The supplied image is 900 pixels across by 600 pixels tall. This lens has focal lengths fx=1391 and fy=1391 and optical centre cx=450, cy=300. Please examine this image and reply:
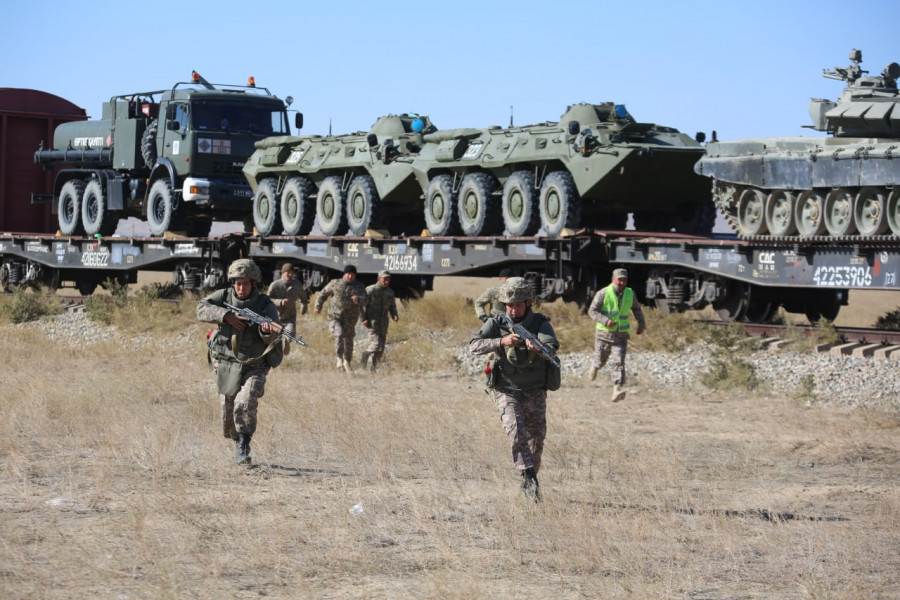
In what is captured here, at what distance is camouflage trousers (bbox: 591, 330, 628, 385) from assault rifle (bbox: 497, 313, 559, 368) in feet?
19.3

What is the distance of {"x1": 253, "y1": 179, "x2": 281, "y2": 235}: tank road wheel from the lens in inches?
1053

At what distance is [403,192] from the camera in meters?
24.4

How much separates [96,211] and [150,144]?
2653 mm

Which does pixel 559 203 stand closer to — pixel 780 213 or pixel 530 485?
pixel 780 213

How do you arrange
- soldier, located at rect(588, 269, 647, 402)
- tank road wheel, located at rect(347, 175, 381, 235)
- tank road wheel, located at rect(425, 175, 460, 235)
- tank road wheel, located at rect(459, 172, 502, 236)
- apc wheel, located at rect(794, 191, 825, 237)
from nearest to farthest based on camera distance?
1. soldier, located at rect(588, 269, 647, 402)
2. apc wheel, located at rect(794, 191, 825, 237)
3. tank road wheel, located at rect(459, 172, 502, 236)
4. tank road wheel, located at rect(425, 175, 460, 235)
5. tank road wheel, located at rect(347, 175, 381, 235)

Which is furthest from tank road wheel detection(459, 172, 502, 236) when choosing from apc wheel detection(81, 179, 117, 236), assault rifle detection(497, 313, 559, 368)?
assault rifle detection(497, 313, 559, 368)

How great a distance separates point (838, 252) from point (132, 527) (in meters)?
11.4

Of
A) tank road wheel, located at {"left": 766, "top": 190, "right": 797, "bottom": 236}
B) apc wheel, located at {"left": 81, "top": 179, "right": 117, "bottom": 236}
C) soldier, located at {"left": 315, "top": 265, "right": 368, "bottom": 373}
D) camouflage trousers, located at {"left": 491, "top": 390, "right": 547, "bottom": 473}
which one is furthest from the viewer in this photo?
apc wheel, located at {"left": 81, "top": 179, "right": 117, "bottom": 236}

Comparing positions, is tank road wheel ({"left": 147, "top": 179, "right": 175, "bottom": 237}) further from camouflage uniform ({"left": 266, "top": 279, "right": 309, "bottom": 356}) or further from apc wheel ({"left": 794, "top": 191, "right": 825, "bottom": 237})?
apc wheel ({"left": 794, "top": 191, "right": 825, "bottom": 237})

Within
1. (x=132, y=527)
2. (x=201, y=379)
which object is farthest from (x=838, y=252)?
(x=132, y=527)

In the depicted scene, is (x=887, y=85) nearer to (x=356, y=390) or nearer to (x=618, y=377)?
(x=618, y=377)

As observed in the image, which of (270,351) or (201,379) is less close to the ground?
(270,351)

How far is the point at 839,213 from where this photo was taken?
1833cm

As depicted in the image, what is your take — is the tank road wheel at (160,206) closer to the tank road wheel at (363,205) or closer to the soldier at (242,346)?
the tank road wheel at (363,205)
